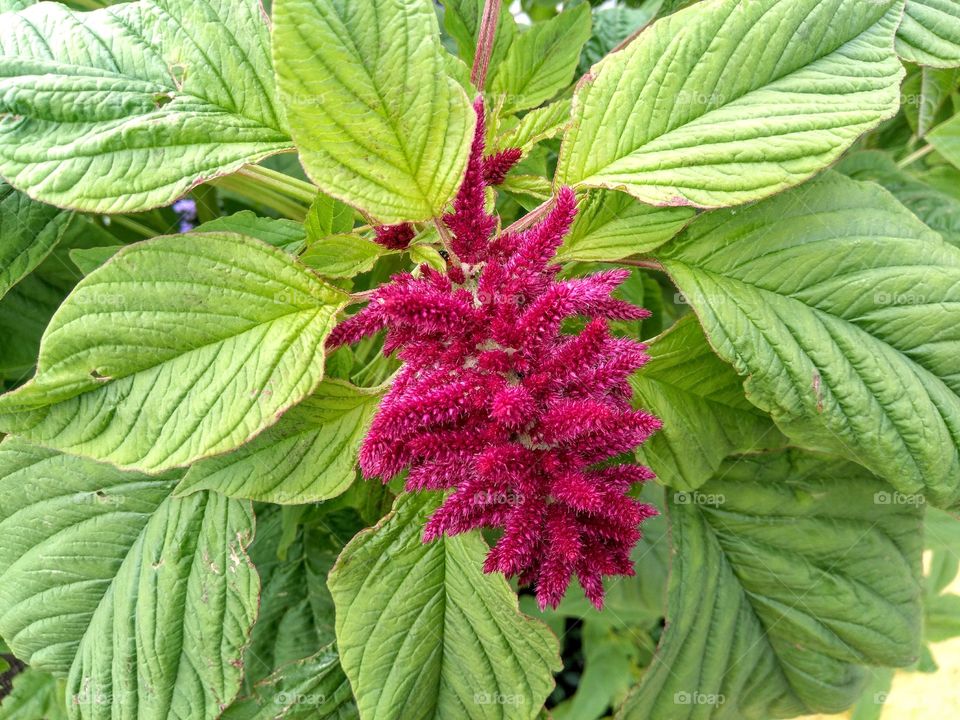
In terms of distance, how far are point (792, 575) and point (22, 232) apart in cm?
96

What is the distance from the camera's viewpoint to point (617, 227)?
73 centimetres

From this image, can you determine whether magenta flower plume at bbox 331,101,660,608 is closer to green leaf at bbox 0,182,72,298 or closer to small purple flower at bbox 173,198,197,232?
green leaf at bbox 0,182,72,298

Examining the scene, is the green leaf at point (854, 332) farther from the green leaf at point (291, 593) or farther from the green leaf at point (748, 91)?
the green leaf at point (291, 593)

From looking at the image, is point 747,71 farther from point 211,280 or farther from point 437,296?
point 211,280

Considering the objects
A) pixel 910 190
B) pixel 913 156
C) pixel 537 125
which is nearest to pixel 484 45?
pixel 537 125

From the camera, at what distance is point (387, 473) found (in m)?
0.52

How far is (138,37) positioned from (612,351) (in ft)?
1.60

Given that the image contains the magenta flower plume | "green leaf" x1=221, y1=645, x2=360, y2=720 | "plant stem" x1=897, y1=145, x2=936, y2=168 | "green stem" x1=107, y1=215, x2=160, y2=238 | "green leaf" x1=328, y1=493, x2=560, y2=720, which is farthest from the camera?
"plant stem" x1=897, y1=145, x2=936, y2=168

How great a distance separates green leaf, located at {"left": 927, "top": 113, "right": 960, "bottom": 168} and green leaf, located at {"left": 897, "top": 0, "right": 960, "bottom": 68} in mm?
315

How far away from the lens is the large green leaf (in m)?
0.73

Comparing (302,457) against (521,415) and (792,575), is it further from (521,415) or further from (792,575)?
(792,575)

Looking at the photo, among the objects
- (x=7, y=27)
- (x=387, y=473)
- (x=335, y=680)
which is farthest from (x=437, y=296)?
(x=335, y=680)

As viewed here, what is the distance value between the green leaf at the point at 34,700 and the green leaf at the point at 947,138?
1315mm

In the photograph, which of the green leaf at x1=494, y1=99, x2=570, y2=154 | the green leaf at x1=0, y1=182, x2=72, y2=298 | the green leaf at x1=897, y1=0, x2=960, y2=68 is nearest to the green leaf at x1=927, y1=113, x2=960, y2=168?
the green leaf at x1=897, y1=0, x2=960, y2=68
